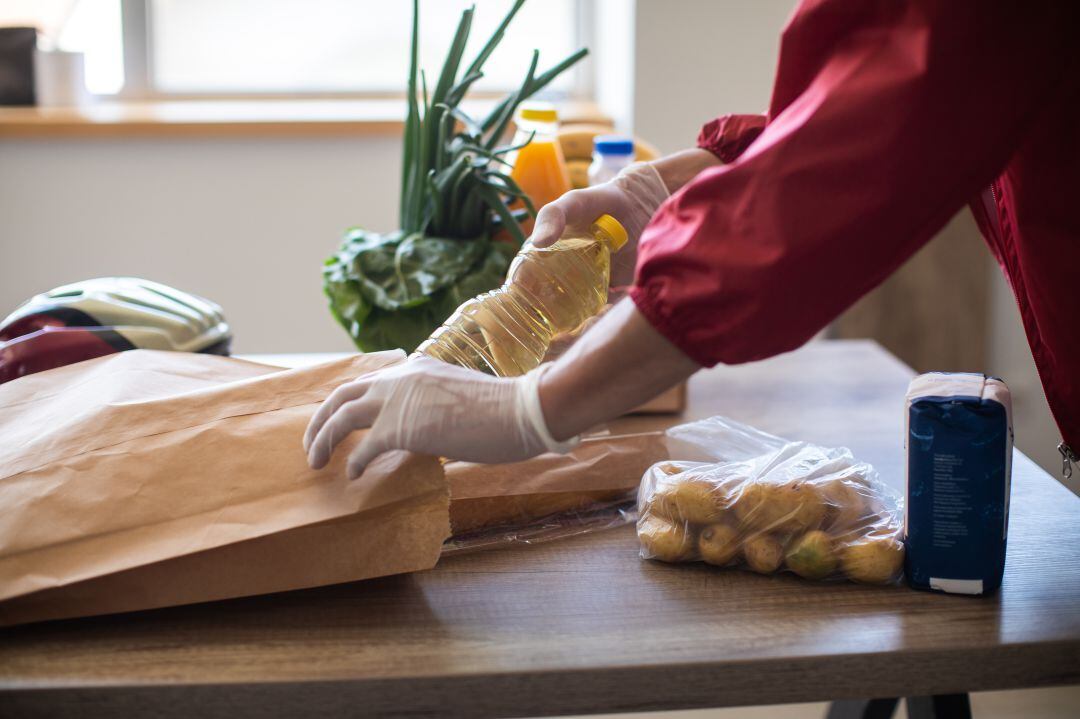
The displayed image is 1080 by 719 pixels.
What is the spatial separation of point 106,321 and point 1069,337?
927mm

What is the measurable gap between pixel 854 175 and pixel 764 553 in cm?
31

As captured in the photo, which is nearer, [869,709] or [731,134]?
[731,134]

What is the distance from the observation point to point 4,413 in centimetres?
86

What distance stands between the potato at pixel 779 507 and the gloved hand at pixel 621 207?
291 millimetres

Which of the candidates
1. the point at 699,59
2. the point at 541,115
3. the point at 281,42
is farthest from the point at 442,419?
the point at 281,42

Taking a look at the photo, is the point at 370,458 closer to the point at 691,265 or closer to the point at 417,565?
the point at 417,565

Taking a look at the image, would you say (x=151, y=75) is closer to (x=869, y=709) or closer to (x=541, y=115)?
(x=541, y=115)

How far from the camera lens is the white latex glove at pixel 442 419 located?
0.70 metres

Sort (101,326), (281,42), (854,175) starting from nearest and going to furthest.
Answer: (854,175), (101,326), (281,42)

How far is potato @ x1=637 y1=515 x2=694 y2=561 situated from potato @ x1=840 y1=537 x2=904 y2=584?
12 centimetres

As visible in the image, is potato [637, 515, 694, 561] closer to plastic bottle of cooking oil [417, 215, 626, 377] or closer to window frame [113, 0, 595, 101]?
plastic bottle of cooking oil [417, 215, 626, 377]

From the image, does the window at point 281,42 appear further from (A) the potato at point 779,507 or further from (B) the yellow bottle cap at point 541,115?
(A) the potato at point 779,507

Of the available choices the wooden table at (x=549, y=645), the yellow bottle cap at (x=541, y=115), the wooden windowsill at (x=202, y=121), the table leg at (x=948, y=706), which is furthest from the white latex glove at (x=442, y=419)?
the wooden windowsill at (x=202, y=121)

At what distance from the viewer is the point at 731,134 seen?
38.7 inches
